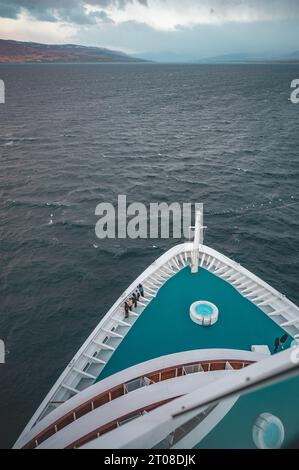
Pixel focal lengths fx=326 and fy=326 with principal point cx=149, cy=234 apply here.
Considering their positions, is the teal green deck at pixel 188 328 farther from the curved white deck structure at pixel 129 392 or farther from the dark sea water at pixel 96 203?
the dark sea water at pixel 96 203

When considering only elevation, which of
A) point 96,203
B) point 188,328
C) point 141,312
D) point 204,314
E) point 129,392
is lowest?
point 188,328

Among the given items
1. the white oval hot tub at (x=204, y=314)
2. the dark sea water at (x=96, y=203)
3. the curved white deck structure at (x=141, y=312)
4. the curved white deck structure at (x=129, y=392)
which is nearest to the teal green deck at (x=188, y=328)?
the white oval hot tub at (x=204, y=314)

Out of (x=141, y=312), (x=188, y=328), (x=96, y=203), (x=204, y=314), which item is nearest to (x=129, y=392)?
(x=188, y=328)

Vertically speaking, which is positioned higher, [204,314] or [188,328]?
[204,314]

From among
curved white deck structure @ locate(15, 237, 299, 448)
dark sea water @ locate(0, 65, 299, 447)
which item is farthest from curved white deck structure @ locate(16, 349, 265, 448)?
dark sea water @ locate(0, 65, 299, 447)

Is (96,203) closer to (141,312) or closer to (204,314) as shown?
(141,312)

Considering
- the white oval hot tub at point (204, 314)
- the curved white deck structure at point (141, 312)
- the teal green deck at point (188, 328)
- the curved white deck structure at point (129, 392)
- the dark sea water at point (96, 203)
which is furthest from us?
the dark sea water at point (96, 203)
